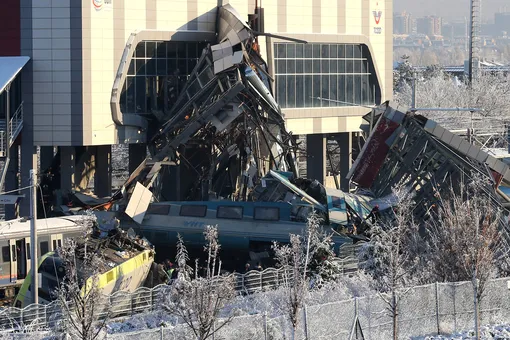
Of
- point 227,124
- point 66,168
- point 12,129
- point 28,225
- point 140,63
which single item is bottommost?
point 28,225

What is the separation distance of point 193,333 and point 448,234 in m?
9.90

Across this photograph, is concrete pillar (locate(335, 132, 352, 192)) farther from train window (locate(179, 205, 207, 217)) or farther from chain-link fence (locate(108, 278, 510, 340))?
chain-link fence (locate(108, 278, 510, 340))

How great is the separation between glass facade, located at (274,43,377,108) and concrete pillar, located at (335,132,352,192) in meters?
2.64

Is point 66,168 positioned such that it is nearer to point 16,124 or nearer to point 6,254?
point 16,124

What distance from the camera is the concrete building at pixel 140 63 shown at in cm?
5156

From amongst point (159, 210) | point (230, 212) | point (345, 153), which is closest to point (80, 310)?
point (230, 212)

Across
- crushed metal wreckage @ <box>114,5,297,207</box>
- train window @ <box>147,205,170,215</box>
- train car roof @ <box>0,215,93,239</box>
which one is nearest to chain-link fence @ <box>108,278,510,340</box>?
train car roof @ <box>0,215,93,239</box>

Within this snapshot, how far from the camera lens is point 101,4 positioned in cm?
5197

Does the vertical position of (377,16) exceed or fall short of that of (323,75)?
it exceeds it

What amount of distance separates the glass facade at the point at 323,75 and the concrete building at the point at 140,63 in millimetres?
61

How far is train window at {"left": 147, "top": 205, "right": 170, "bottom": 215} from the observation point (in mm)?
43756

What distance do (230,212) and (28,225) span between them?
328 inches

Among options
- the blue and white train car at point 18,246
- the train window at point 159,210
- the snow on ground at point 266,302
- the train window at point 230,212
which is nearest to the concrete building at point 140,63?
the train window at point 159,210

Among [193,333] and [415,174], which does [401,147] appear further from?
[193,333]
